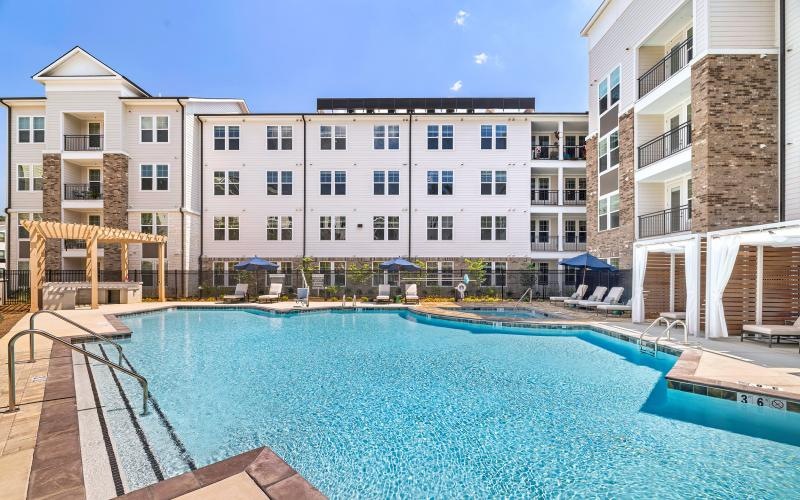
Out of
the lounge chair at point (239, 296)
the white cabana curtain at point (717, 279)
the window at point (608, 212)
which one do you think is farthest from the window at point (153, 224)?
the white cabana curtain at point (717, 279)

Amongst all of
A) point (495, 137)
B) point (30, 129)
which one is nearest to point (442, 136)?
point (495, 137)

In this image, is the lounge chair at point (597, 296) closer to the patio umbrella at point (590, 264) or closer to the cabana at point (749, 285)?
the patio umbrella at point (590, 264)

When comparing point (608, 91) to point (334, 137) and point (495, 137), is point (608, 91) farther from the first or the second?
point (334, 137)

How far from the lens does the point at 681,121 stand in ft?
49.1

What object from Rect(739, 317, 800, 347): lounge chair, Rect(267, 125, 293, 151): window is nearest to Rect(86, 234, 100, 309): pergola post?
Rect(267, 125, 293, 151): window

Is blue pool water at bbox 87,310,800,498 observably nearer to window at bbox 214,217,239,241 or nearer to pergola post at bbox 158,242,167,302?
pergola post at bbox 158,242,167,302

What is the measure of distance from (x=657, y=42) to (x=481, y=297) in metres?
14.1

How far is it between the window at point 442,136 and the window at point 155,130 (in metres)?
15.4

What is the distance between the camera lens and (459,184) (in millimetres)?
23672

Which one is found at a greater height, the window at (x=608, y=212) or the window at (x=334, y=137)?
the window at (x=334, y=137)

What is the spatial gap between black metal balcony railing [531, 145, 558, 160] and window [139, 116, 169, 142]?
72.6ft

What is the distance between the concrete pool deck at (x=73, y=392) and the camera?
321 cm

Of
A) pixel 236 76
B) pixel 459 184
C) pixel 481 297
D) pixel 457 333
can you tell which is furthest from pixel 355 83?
pixel 457 333

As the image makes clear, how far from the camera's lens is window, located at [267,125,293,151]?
23.7 meters
